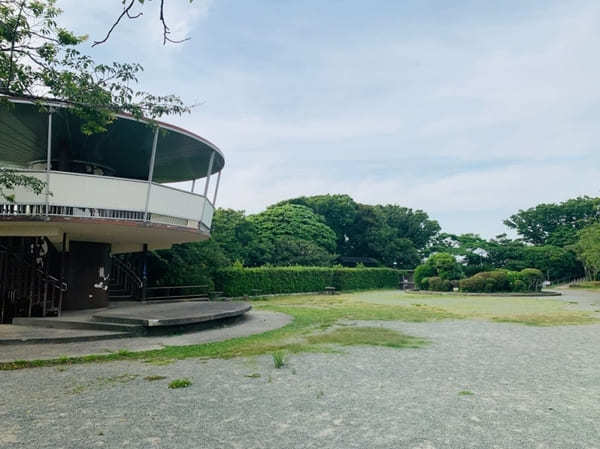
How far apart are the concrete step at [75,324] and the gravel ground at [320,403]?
9.29 feet

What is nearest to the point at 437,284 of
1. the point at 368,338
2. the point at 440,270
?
the point at 440,270

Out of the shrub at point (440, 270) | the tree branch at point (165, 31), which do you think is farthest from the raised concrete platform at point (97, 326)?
the shrub at point (440, 270)

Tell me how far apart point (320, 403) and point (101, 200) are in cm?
841

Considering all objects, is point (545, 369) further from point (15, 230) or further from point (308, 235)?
point (308, 235)

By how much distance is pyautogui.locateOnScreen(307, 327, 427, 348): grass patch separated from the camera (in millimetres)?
8312

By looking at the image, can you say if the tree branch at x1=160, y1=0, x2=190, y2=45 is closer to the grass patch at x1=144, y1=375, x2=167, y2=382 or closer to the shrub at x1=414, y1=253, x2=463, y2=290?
the grass patch at x1=144, y1=375, x2=167, y2=382

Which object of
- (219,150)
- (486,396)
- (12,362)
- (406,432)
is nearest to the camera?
(406,432)

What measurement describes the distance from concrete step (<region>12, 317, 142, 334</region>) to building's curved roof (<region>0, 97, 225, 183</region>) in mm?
4693

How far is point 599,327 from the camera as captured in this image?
425 inches

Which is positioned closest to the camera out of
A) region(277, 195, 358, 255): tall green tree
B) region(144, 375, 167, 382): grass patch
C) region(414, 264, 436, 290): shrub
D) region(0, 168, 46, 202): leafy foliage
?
region(144, 375, 167, 382): grass patch

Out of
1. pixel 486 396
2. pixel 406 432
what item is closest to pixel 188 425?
pixel 406 432

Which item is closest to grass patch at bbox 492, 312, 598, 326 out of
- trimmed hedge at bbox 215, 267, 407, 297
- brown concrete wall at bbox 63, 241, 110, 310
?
brown concrete wall at bbox 63, 241, 110, 310

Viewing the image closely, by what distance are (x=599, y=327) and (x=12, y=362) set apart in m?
13.1

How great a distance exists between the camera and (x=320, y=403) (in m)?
4.44
